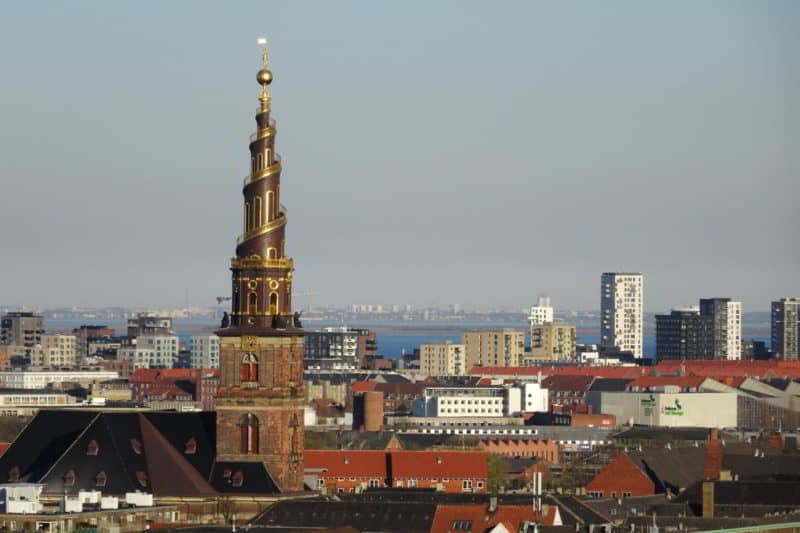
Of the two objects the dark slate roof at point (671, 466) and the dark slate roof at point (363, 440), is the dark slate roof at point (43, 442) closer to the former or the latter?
the dark slate roof at point (671, 466)

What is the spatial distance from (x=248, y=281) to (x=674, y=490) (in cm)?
3995

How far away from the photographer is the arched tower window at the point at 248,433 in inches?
4412

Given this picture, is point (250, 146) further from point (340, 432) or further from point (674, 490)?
point (340, 432)

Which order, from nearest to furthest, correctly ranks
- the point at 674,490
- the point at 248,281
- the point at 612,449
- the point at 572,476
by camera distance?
the point at 248,281
the point at 674,490
the point at 572,476
the point at 612,449

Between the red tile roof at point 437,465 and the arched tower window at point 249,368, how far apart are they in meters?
32.7

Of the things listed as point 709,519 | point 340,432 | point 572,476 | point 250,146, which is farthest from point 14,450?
point 340,432

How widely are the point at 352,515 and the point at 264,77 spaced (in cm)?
1779

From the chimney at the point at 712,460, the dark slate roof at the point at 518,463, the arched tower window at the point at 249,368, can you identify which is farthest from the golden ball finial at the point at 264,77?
the dark slate roof at the point at 518,463

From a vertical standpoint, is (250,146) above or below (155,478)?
above

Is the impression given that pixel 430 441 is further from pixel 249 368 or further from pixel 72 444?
pixel 72 444

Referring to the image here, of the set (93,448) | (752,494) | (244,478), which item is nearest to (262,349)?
(244,478)

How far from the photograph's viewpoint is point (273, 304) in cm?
11175

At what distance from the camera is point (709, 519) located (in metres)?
110

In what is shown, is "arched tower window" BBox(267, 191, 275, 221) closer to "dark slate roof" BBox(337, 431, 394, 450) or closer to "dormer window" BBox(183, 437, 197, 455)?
"dormer window" BBox(183, 437, 197, 455)
